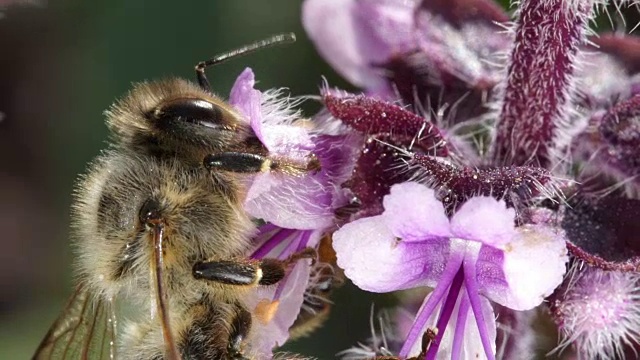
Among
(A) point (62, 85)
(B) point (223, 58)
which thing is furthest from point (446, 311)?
(A) point (62, 85)

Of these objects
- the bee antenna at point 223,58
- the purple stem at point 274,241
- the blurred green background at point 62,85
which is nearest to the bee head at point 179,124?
the bee antenna at point 223,58

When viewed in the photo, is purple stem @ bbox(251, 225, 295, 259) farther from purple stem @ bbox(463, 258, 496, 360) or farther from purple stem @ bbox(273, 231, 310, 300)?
purple stem @ bbox(463, 258, 496, 360)

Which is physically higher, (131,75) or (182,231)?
(182,231)

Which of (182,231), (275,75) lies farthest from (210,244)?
(275,75)

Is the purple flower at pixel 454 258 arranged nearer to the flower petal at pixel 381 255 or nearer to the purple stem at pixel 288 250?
the flower petal at pixel 381 255

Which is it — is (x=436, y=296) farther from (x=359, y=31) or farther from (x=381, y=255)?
(x=359, y=31)

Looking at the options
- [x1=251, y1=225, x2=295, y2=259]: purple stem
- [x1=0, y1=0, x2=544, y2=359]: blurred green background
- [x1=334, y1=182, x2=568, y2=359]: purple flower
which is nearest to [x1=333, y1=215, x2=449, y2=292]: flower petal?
[x1=334, y1=182, x2=568, y2=359]: purple flower

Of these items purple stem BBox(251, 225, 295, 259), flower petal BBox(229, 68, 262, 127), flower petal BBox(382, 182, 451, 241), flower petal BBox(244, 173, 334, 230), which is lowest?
purple stem BBox(251, 225, 295, 259)

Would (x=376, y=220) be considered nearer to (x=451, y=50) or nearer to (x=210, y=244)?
(x=210, y=244)
